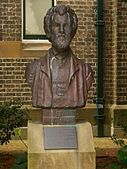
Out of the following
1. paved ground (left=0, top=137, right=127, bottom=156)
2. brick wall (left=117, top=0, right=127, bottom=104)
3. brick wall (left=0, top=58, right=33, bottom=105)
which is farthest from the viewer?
brick wall (left=117, top=0, right=127, bottom=104)

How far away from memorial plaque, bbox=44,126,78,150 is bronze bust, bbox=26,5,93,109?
353 mm

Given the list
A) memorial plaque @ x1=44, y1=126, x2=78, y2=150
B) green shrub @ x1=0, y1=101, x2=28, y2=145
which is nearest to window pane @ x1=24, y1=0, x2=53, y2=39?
green shrub @ x1=0, y1=101, x2=28, y2=145

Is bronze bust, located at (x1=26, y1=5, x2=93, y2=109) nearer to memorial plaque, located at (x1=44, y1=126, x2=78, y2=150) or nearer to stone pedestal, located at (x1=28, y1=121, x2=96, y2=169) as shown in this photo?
memorial plaque, located at (x1=44, y1=126, x2=78, y2=150)

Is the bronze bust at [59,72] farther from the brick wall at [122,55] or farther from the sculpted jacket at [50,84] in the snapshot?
the brick wall at [122,55]

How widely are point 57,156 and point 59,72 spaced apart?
1.22 m

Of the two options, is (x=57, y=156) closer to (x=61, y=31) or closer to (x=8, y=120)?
(x=61, y=31)

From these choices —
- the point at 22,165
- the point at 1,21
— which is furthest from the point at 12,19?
the point at 22,165

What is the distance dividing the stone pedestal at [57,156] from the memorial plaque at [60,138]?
0.18 feet

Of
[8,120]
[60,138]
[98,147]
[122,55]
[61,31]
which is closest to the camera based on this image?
[60,138]

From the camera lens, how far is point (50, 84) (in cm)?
→ 843

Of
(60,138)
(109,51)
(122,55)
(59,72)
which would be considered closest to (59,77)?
(59,72)

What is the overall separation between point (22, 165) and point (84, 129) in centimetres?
141

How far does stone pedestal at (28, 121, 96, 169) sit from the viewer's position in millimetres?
7941

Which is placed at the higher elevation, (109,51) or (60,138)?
(109,51)
